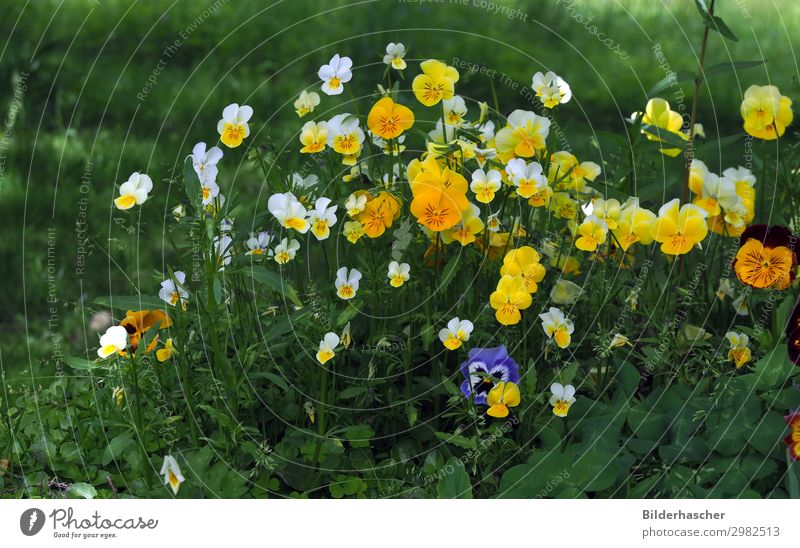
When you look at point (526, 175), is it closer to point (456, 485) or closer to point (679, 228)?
point (679, 228)

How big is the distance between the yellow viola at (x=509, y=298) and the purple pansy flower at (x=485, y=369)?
0.08 m

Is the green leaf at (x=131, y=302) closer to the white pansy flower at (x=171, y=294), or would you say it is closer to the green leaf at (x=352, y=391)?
the white pansy flower at (x=171, y=294)

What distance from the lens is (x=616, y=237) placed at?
1.87m

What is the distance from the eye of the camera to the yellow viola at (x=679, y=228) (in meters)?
1.81

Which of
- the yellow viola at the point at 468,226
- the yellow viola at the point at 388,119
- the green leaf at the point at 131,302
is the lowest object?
the green leaf at the point at 131,302

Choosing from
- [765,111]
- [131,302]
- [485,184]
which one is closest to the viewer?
[131,302]

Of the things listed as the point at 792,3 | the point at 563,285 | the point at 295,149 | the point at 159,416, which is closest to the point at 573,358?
the point at 563,285

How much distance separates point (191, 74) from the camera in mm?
3146

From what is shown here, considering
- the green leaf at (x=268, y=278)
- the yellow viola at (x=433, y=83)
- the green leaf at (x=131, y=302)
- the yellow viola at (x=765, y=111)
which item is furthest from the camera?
the yellow viola at (x=765, y=111)

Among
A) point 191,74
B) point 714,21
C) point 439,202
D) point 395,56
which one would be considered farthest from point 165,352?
point 191,74

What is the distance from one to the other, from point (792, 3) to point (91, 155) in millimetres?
3115

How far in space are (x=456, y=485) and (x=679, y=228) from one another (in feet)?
1.92
